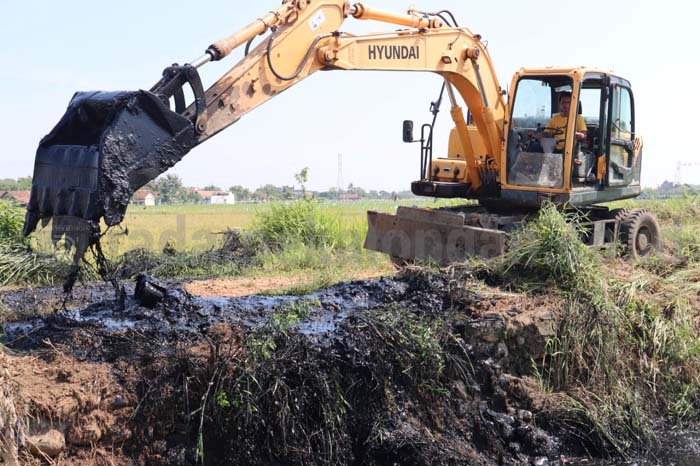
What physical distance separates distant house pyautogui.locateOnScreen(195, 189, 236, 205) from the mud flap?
166ft

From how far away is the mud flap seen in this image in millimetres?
8242

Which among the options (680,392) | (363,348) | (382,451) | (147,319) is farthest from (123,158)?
(680,392)

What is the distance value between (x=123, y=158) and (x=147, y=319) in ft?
4.83

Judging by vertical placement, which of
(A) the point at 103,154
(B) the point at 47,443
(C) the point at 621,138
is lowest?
(B) the point at 47,443

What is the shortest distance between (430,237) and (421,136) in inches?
64.6

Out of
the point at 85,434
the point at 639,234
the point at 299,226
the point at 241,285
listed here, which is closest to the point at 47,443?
the point at 85,434

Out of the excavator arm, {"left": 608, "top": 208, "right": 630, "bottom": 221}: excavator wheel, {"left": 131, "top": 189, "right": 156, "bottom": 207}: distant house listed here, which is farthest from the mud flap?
{"left": 131, "top": 189, "right": 156, "bottom": 207}: distant house

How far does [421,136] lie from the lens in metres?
9.85

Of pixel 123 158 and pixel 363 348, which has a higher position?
pixel 123 158

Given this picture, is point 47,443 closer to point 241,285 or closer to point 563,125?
point 241,285

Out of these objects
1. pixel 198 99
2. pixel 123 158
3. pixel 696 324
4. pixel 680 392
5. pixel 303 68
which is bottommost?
pixel 680 392

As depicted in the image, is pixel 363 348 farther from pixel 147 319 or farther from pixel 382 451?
pixel 147 319

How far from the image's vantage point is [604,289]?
6926 millimetres

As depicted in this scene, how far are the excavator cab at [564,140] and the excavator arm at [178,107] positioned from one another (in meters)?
1.74
